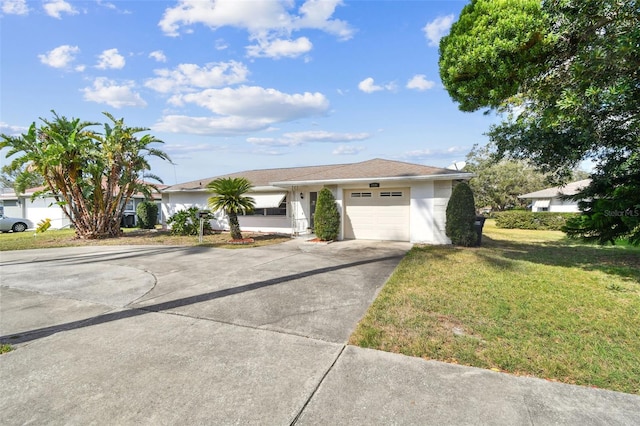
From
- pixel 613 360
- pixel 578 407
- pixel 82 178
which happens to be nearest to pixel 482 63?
pixel 613 360

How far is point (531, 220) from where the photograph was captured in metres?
21.8

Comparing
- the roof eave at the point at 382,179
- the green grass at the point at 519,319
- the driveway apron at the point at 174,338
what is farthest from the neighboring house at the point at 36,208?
the green grass at the point at 519,319

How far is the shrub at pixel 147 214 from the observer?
859 inches

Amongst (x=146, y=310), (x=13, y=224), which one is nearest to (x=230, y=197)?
(x=146, y=310)

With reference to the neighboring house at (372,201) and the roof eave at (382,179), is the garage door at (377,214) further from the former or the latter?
the roof eave at (382,179)

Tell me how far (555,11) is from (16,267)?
15.1 meters

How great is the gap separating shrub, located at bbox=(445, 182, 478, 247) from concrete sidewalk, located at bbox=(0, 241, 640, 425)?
6325mm

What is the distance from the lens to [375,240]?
13.5m

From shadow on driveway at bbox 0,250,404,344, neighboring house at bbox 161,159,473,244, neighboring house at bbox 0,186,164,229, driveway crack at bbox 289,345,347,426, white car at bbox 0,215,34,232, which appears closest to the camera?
driveway crack at bbox 289,345,347,426

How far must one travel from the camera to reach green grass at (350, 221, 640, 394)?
3.43 m

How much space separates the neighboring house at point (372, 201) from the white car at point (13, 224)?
1606 centimetres

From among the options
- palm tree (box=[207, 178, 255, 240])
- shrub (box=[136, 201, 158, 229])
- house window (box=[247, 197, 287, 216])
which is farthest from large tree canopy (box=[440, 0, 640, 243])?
shrub (box=[136, 201, 158, 229])

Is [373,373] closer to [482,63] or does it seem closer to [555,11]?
[482,63]

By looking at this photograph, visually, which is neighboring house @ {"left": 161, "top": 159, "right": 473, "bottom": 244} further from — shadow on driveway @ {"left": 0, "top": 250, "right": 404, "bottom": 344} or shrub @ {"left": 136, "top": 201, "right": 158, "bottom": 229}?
shrub @ {"left": 136, "top": 201, "right": 158, "bottom": 229}
